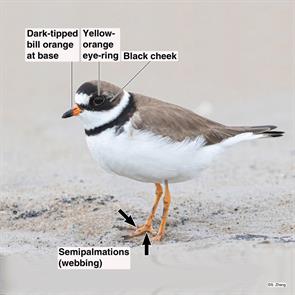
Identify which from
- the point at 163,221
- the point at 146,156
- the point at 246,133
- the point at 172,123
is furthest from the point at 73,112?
the point at 246,133

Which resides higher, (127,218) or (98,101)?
(98,101)

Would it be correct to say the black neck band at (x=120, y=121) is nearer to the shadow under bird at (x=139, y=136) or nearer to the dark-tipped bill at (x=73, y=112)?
the shadow under bird at (x=139, y=136)

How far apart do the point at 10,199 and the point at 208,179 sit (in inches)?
73.9

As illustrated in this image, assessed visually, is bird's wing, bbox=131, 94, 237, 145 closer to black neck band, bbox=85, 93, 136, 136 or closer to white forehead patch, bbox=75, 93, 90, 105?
black neck band, bbox=85, 93, 136, 136

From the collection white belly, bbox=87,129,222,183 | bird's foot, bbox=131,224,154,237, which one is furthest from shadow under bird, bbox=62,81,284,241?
bird's foot, bbox=131,224,154,237

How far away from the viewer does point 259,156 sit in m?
8.26

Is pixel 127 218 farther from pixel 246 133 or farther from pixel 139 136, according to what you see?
pixel 246 133

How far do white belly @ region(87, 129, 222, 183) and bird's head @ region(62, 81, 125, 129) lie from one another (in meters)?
0.13

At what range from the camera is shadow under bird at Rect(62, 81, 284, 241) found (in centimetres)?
569

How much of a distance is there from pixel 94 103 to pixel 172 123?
24.1 inches

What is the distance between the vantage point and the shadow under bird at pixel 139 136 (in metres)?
5.69

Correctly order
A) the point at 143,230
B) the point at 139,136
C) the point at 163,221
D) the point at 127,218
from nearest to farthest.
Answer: the point at 139,136
the point at 163,221
the point at 143,230
the point at 127,218

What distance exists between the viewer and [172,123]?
593cm

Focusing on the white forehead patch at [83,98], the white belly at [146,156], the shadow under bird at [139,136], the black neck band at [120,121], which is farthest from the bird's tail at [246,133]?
the white forehead patch at [83,98]
